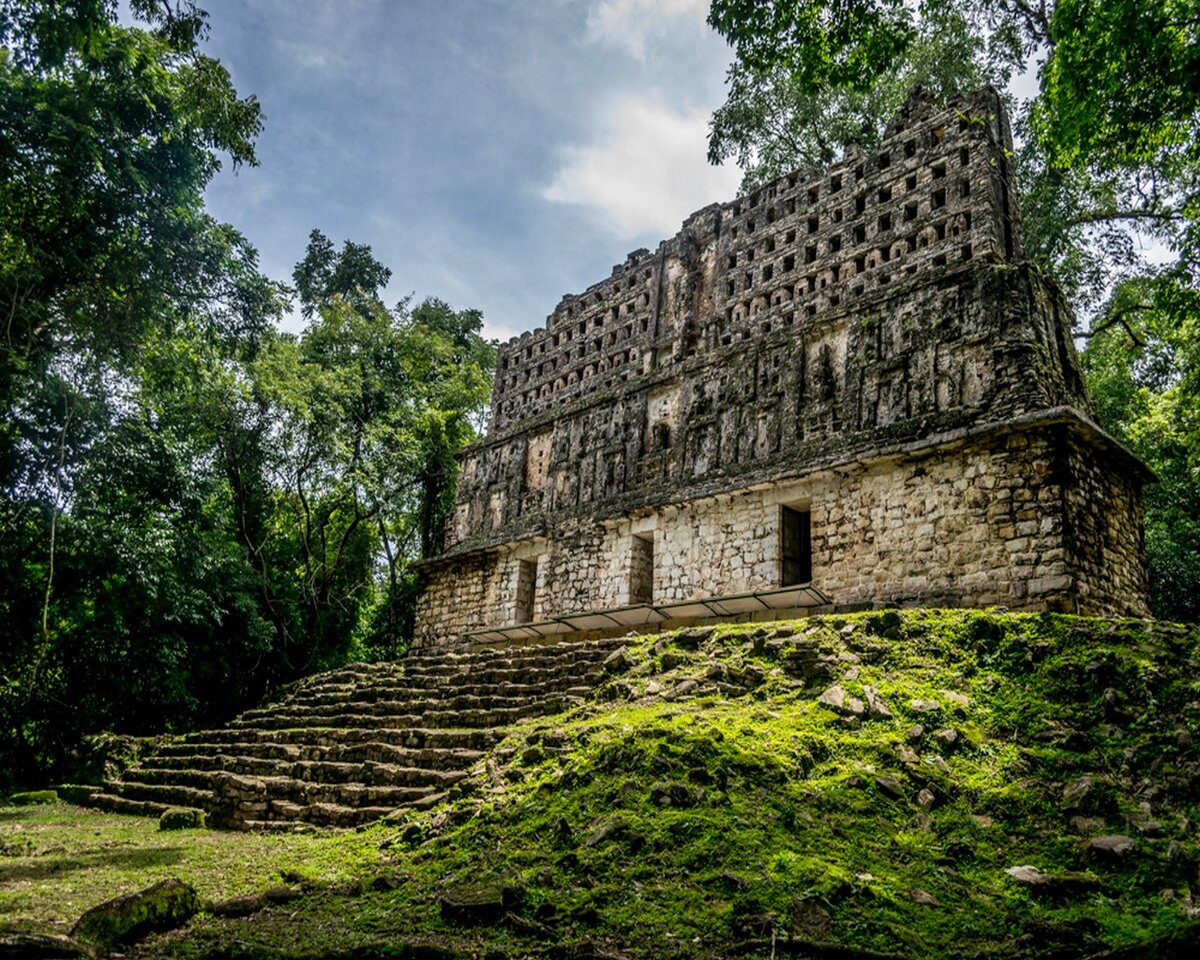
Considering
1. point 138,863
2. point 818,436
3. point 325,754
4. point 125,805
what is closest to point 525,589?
point 818,436

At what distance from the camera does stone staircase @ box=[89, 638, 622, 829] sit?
7.20 metres

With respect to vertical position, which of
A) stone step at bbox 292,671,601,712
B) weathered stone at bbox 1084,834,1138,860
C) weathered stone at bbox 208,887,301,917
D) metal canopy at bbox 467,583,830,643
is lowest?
weathered stone at bbox 208,887,301,917

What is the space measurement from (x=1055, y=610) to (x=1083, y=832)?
4.63m

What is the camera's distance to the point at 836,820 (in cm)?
448

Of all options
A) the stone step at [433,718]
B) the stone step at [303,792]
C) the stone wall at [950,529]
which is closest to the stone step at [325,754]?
the stone step at [303,792]

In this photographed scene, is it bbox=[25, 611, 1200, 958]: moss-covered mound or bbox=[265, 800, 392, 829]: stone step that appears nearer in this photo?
bbox=[25, 611, 1200, 958]: moss-covered mound

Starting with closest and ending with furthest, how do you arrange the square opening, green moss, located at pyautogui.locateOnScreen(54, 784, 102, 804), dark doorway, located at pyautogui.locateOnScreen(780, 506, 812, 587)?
green moss, located at pyautogui.locateOnScreen(54, 784, 102, 804)
dark doorway, located at pyautogui.locateOnScreen(780, 506, 812, 587)
the square opening

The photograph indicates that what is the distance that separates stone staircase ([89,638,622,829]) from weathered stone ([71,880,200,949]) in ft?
7.68

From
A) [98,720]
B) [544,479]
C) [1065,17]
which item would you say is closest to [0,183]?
[544,479]

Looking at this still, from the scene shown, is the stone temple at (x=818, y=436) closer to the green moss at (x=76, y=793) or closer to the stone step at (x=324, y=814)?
the stone step at (x=324, y=814)

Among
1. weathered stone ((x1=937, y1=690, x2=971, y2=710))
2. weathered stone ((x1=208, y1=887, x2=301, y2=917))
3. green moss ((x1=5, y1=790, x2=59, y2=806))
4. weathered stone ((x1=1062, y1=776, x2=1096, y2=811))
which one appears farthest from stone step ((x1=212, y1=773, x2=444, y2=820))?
weathered stone ((x1=1062, y1=776, x2=1096, y2=811))

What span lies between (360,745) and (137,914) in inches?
180

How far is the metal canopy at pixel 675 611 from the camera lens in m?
10.1

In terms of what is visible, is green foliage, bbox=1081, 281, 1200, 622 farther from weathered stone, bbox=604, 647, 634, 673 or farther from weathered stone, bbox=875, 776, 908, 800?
weathered stone, bbox=875, 776, 908, 800
